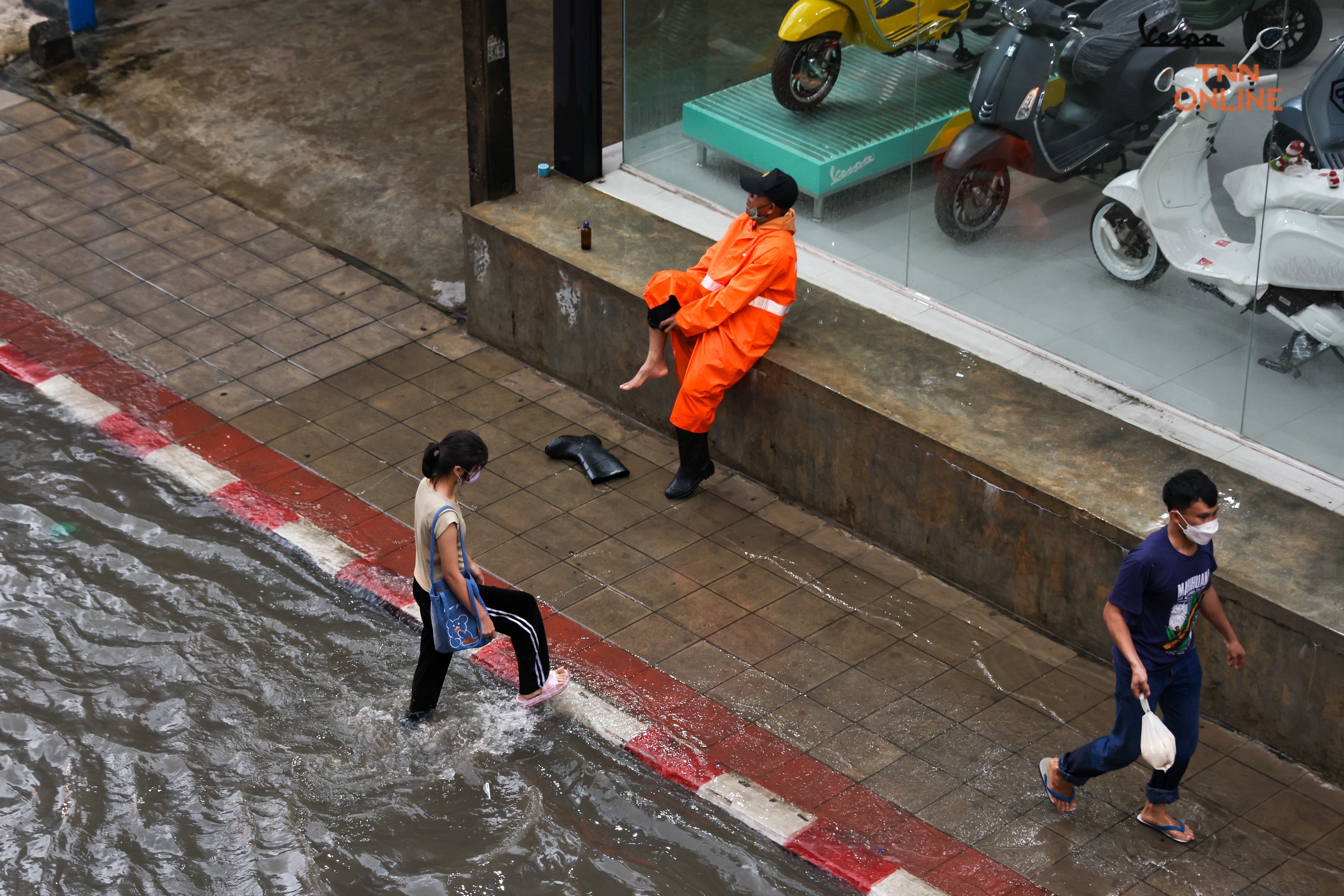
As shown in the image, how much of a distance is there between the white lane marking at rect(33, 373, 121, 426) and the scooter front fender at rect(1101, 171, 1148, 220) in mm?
5847

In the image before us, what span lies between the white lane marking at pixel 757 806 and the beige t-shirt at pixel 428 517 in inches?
59.9

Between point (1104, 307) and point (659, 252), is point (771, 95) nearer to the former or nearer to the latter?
point (659, 252)

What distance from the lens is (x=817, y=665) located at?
24.5ft

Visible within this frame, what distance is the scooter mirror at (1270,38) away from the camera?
23.7 ft

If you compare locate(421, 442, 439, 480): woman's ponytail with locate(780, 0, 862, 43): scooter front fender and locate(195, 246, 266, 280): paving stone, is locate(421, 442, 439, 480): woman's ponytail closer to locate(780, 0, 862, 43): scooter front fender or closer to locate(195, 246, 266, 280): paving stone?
locate(780, 0, 862, 43): scooter front fender

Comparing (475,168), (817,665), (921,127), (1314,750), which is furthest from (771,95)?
(1314,750)

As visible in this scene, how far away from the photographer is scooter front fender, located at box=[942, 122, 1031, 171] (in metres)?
8.67

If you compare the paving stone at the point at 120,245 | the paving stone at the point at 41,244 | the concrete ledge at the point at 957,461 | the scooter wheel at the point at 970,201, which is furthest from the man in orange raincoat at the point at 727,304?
the paving stone at the point at 41,244

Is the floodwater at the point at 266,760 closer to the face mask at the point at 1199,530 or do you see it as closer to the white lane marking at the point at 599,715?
the white lane marking at the point at 599,715

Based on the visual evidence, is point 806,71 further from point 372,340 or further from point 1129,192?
point 372,340

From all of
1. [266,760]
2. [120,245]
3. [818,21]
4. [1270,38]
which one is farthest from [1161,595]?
[120,245]

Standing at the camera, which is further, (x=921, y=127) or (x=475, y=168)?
(x=475, y=168)

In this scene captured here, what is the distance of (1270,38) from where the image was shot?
725 cm

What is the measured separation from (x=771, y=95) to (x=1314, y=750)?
5.18 metres
